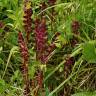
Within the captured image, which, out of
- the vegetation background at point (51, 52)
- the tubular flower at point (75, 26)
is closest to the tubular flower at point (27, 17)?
the vegetation background at point (51, 52)

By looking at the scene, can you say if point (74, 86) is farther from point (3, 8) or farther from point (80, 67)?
point (3, 8)

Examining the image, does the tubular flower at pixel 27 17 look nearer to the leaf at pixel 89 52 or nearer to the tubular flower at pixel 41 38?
the tubular flower at pixel 41 38

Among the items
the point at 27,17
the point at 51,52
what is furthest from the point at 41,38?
the point at 51,52

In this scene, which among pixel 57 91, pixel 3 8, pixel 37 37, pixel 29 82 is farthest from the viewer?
pixel 3 8

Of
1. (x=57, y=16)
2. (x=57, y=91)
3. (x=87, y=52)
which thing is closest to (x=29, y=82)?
(x=57, y=91)

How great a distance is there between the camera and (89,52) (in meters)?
→ 2.14

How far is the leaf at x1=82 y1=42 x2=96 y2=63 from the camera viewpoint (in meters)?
2.13

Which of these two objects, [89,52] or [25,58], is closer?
[25,58]

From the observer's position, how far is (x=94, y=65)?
229 centimetres

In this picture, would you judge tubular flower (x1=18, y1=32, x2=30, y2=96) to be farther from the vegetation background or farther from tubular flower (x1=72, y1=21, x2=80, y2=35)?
tubular flower (x1=72, y1=21, x2=80, y2=35)

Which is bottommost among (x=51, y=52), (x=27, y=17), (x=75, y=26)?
(x=51, y=52)

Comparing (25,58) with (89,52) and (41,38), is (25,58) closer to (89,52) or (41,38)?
(41,38)

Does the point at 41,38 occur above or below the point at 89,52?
above

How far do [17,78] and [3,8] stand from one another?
0.76 m
